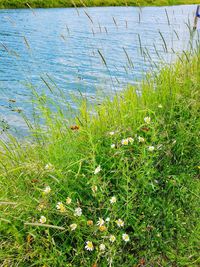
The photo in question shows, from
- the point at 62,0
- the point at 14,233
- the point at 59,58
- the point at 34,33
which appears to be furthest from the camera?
the point at 62,0

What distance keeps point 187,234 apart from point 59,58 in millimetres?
17642

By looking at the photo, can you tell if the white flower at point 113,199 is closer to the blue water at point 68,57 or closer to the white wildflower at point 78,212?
the white wildflower at point 78,212

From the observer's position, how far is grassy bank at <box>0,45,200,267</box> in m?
2.89

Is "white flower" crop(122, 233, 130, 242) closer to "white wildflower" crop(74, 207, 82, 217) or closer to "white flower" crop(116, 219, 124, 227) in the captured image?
"white flower" crop(116, 219, 124, 227)

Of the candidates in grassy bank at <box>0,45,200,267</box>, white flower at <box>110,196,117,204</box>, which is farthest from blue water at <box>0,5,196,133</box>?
white flower at <box>110,196,117,204</box>

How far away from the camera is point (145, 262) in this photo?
304cm

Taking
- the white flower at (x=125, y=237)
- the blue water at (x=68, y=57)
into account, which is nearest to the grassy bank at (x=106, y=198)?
the white flower at (x=125, y=237)

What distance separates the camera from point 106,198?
315cm

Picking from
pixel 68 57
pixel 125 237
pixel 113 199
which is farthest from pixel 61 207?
pixel 68 57

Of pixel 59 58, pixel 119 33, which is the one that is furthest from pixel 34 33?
pixel 59 58

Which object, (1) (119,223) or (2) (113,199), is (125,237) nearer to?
(1) (119,223)

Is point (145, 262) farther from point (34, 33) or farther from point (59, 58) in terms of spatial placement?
point (34, 33)

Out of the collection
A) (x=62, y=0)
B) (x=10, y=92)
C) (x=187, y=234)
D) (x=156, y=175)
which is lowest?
(x=62, y=0)

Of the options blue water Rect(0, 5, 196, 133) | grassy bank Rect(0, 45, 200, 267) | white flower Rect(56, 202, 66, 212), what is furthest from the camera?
blue water Rect(0, 5, 196, 133)
